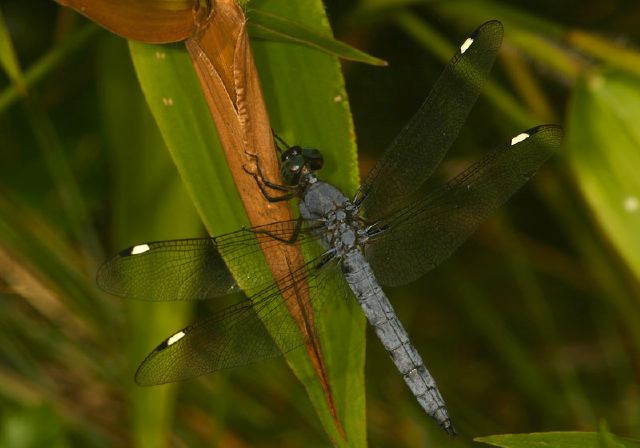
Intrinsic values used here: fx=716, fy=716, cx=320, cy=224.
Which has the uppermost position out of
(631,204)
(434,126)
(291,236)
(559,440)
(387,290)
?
(387,290)

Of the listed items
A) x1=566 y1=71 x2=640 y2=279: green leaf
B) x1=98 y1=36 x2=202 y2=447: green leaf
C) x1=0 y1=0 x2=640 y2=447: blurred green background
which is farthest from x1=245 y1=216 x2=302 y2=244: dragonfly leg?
x1=566 y1=71 x2=640 y2=279: green leaf

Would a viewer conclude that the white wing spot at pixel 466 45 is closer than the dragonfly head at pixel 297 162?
No

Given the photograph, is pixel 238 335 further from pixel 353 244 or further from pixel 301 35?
pixel 301 35

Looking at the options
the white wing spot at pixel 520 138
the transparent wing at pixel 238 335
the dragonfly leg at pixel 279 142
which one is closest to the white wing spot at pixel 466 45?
the white wing spot at pixel 520 138

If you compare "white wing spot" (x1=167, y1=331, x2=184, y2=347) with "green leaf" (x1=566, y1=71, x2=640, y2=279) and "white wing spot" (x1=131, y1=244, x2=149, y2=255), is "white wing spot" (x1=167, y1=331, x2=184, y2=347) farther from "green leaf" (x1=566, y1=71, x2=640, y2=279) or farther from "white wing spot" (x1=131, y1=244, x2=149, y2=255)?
"green leaf" (x1=566, y1=71, x2=640, y2=279)

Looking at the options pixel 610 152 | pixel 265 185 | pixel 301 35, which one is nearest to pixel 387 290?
pixel 610 152

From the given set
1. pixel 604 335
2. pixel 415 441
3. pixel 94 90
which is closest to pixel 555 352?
pixel 604 335

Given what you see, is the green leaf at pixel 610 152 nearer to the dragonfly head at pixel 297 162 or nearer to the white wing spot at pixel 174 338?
the dragonfly head at pixel 297 162
